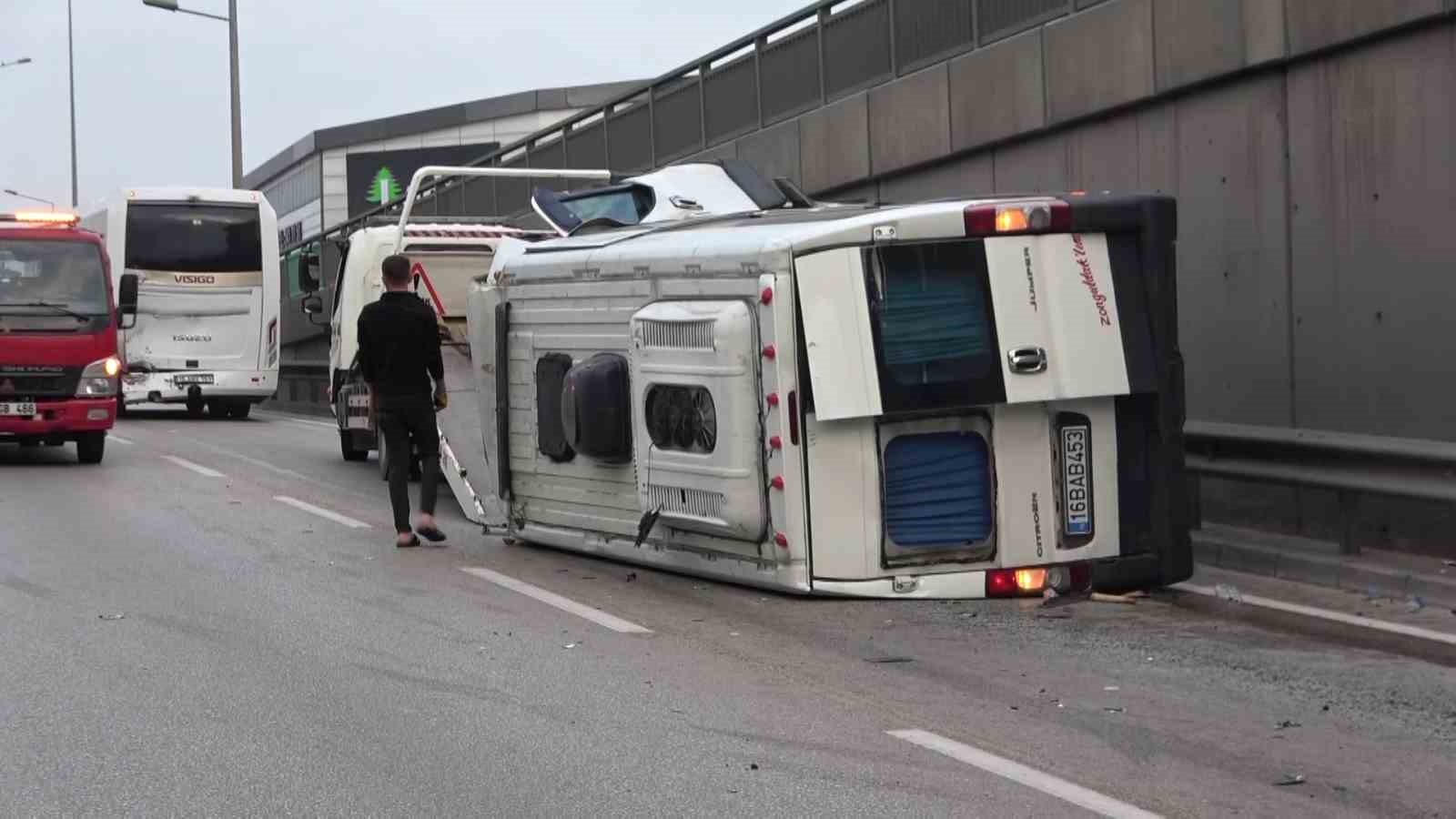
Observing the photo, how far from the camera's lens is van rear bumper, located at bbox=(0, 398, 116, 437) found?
19.3m

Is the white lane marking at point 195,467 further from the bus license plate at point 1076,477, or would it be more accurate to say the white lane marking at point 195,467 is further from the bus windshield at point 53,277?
the bus license plate at point 1076,477

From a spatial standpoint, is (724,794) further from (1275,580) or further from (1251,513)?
(1251,513)

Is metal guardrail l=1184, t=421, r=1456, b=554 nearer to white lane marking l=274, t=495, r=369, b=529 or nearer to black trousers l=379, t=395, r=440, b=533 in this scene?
black trousers l=379, t=395, r=440, b=533

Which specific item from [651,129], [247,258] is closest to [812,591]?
[651,129]

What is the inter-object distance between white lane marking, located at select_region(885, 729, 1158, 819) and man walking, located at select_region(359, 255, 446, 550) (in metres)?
6.39

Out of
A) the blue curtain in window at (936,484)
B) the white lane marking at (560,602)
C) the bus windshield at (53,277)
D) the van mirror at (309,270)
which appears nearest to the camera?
the white lane marking at (560,602)

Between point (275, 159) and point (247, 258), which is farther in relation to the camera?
point (275, 159)

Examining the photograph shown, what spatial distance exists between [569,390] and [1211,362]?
4.27 meters

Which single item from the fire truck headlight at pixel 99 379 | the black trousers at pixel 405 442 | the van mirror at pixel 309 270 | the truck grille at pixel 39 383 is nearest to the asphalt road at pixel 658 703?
the black trousers at pixel 405 442

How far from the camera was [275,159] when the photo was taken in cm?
10150

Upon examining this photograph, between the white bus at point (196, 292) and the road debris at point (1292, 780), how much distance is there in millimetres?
26456

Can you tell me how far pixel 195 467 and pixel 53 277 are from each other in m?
2.49

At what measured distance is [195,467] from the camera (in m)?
19.7

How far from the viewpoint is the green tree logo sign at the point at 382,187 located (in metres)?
83.6
